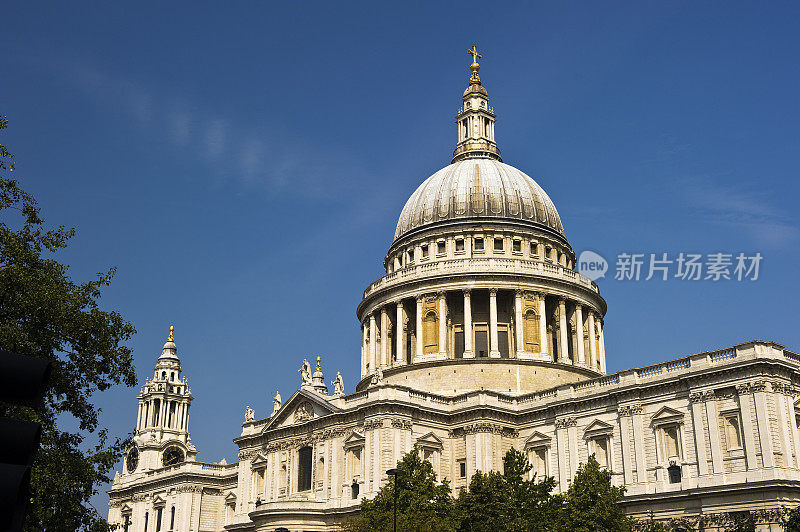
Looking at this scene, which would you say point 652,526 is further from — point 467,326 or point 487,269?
point 487,269

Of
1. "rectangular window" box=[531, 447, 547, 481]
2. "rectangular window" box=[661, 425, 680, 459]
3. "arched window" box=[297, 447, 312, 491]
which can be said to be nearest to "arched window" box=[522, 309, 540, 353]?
"rectangular window" box=[531, 447, 547, 481]

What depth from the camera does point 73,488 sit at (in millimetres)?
29781

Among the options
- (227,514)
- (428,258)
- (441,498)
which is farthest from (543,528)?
(227,514)

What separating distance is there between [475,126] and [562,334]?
26443 millimetres

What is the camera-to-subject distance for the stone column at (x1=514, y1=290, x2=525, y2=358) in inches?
2817

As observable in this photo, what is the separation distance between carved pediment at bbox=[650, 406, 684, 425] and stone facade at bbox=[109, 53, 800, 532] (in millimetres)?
92

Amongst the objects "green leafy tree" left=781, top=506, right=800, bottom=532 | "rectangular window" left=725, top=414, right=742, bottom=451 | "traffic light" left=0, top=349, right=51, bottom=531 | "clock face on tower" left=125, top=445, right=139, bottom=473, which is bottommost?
"traffic light" left=0, top=349, right=51, bottom=531

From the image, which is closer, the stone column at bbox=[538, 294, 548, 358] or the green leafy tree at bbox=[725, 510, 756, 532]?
the green leafy tree at bbox=[725, 510, 756, 532]

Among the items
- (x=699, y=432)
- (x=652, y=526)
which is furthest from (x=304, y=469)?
(x=699, y=432)

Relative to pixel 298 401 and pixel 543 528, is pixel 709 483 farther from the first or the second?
pixel 298 401

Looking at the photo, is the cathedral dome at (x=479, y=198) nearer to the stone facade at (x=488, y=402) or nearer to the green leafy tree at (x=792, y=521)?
the stone facade at (x=488, y=402)

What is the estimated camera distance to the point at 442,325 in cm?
7331

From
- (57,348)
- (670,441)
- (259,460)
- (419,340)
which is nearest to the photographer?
(57,348)

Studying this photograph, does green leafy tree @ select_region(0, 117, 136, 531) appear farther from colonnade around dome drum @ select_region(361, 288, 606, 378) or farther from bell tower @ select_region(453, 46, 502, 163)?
bell tower @ select_region(453, 46, 502, 163)
